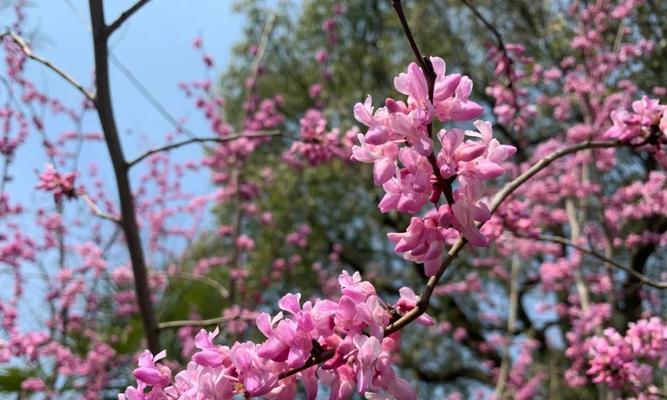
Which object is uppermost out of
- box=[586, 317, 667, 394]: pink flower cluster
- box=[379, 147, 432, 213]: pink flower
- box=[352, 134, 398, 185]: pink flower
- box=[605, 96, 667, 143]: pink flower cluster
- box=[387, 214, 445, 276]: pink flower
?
box=[605, 96, 667, 143]: pink flower cluster

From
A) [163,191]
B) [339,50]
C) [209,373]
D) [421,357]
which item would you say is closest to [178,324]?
[209,373]

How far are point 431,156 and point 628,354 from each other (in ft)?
4.46

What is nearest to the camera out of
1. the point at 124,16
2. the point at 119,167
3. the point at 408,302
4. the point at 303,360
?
the point at 303,360

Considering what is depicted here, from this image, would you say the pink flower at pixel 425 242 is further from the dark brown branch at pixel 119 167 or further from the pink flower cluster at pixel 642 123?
the dark brown branch at pixel 119 167

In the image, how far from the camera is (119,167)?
7.36 ft

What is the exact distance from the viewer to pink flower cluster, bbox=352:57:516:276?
0.95 meters

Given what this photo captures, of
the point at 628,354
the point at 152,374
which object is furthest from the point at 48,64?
the point at 628,354

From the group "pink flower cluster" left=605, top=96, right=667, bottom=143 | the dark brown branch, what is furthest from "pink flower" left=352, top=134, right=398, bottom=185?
the dark brown branch

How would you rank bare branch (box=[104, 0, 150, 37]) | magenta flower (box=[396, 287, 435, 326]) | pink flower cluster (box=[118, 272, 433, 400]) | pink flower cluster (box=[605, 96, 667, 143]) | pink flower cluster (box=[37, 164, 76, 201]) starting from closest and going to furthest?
pink flower cluster (box=[118, 272, 433, 400]) → magenta flower (box=[396, 287, 435, 326]) → pink flower cluster (box=[605, 96, 667, 143]) → bare branch (box=[104, 0, 150, 37]) → pink flower cluster (box=[37, 164, 76, 201])

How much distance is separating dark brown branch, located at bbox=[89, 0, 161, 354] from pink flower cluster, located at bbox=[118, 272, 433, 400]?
1433mm

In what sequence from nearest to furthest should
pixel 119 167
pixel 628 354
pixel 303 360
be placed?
1. pixel 303 360
2. pixel 628 354
3. pixel 119 167

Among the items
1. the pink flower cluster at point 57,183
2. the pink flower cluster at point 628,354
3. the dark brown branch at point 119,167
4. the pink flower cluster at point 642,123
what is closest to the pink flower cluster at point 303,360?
the pink flower cluster at point 642,123

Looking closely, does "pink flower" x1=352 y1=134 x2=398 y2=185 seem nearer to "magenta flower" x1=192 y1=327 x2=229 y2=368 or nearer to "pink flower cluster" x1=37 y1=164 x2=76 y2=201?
"magenta flower" x1=192 y1=327 x2=229 y2=368

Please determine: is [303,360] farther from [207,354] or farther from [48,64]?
[48,64]
